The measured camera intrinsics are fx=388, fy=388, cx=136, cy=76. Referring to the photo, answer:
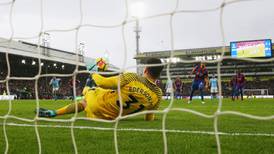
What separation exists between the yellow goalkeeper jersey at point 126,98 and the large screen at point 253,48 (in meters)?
29.9

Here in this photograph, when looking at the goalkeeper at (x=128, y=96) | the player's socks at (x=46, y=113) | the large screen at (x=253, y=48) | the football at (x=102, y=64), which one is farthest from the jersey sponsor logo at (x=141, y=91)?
the large screen at (x=253, y=48)

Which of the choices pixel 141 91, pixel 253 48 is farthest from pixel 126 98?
pixel 253 48

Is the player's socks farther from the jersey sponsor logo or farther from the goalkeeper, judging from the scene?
the jersey sponsor logo

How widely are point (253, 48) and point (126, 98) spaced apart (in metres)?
33.0

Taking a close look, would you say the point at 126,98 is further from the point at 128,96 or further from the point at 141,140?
the point at 141,140

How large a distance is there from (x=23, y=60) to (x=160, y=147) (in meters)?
33.1

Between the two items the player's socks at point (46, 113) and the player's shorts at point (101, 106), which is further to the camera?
the player's socks at point (46, 113)

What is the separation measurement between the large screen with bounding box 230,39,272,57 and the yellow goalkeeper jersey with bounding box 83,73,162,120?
29.9 meters

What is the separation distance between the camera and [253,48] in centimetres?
3619

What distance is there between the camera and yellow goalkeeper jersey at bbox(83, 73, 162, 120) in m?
5.22

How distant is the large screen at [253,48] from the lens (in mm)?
33969

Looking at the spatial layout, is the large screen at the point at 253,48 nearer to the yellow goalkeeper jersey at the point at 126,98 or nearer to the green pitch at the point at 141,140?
the yellow goalkeeper jersey at the point at 126,98

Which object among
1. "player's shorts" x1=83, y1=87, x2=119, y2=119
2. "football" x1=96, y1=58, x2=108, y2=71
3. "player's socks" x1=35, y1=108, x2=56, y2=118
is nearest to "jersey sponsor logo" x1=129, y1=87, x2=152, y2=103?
"player's shorts" x1=83, y1=87, x2=119, y2=119

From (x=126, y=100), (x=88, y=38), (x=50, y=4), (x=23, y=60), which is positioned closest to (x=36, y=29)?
(x=50, y=4)
